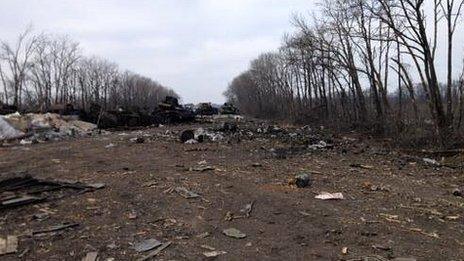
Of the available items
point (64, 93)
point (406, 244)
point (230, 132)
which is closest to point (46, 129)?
point (230, 132)

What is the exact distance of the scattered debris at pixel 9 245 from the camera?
275 inches

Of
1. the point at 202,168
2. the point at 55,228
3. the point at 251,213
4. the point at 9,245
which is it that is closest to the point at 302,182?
the point at 251,213

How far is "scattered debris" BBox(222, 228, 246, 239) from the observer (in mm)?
7312

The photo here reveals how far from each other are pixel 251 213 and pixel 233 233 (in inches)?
37.6

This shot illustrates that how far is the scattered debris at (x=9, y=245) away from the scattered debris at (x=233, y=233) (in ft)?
9.13

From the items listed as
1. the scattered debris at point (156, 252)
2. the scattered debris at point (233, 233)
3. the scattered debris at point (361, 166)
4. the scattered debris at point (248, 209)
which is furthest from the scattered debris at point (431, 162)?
the scattered debris at point (156, 252)

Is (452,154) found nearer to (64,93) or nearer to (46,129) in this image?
(46,129)

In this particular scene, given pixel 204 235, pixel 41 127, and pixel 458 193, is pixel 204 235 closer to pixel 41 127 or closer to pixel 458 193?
pixel 458 193

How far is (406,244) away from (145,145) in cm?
1233

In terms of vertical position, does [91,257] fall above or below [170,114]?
below

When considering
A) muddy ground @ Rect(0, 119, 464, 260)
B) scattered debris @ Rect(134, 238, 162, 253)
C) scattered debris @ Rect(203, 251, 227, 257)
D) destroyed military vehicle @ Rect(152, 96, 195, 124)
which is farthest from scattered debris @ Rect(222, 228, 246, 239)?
destroyed military vehicle @ Rect(152, 96, 195, 124)

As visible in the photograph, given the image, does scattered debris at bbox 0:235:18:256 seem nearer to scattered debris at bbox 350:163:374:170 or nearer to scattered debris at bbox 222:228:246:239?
scattered debris at bbox 222:228:246:239

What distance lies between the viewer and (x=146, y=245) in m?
7.04

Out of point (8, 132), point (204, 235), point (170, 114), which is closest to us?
point (204, 235)
